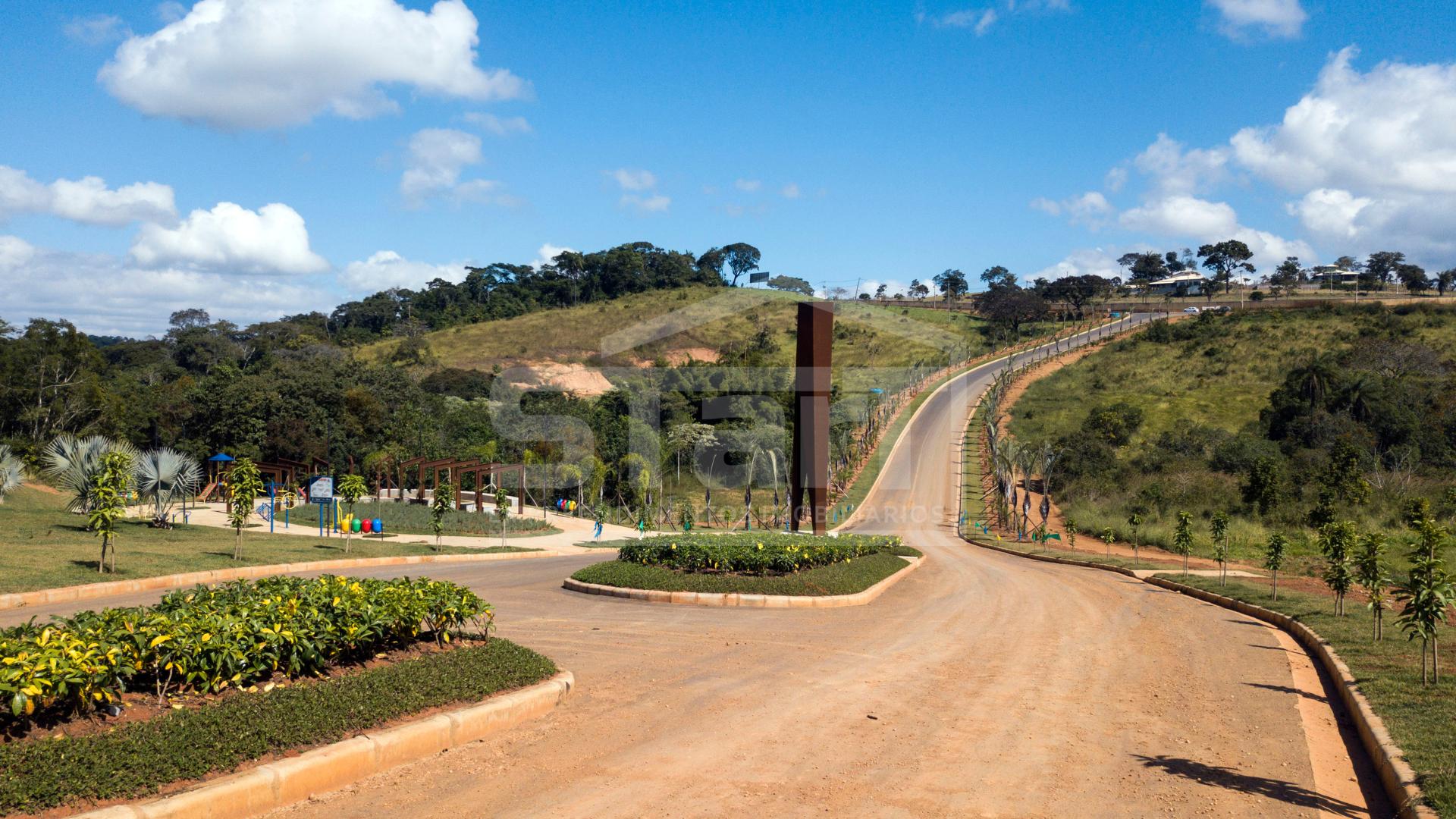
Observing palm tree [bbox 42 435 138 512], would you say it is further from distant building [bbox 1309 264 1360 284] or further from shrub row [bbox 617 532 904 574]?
distant building [bbox 1309 264 1360 284]

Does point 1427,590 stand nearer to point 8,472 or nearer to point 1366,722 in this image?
point 1366,722

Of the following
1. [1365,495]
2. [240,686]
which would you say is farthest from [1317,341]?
[240,686]

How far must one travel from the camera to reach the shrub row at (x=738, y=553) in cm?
1695

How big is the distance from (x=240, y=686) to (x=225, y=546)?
16.4 m

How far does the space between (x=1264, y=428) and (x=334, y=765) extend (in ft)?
183

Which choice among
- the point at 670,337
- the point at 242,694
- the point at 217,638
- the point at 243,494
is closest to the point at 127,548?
the point at 243,494

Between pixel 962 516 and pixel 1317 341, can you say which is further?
pixel 1317 341

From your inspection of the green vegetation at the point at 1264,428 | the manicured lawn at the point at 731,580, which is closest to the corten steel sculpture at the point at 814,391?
the manicured lawn at the point at 731,580

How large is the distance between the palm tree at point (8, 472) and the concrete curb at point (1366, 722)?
88.4 ft

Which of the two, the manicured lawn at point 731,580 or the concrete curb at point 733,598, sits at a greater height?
the manicured lawn at point 731,580

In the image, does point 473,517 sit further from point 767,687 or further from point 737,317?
point 737,317

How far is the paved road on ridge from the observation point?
636cm

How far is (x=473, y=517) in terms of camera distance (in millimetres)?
36219

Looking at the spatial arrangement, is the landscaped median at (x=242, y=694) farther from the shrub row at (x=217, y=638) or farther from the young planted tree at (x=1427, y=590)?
the young planted tree at (x=1427, y=590)
